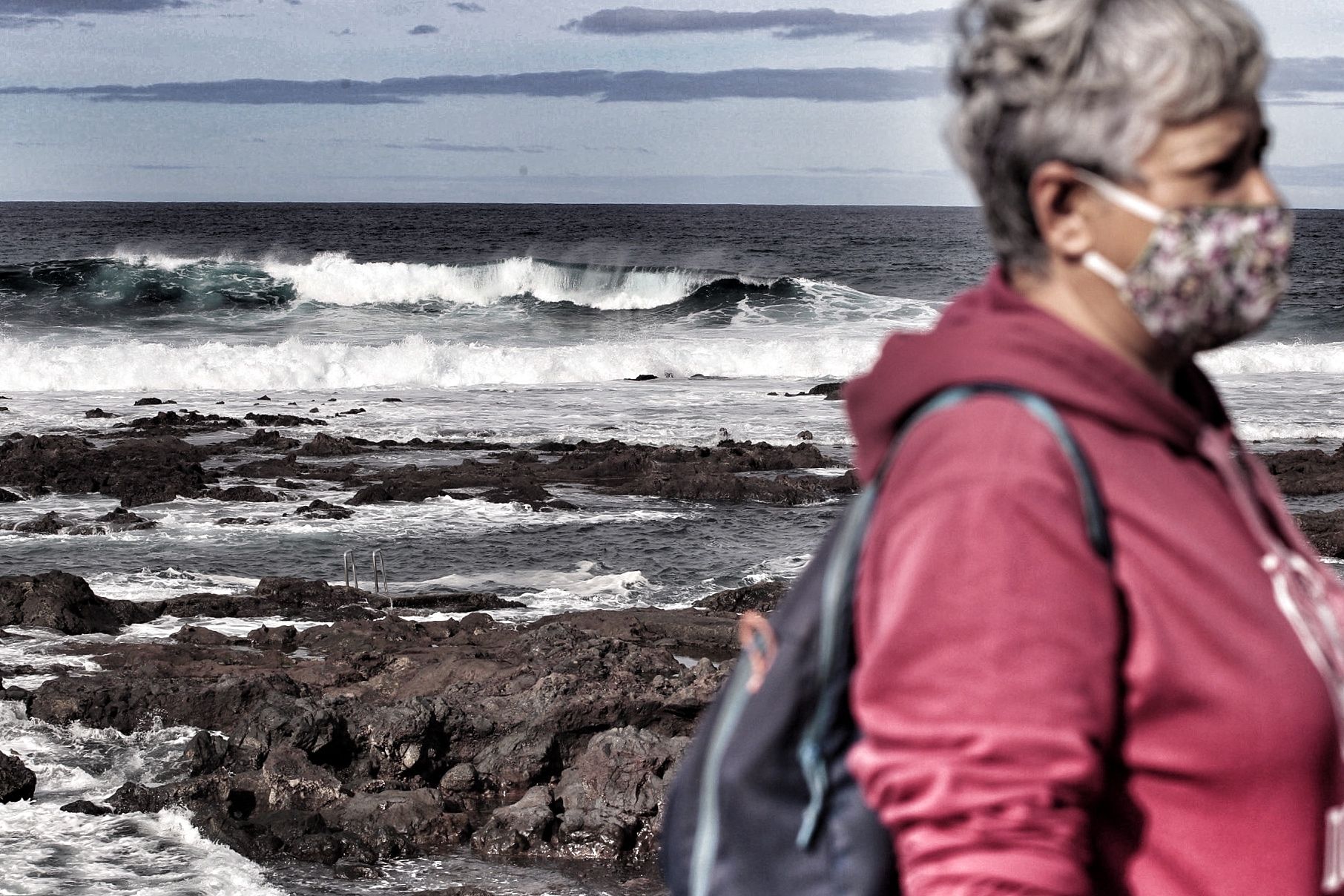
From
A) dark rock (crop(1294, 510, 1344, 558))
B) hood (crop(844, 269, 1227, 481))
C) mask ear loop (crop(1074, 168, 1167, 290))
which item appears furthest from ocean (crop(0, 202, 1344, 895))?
mask ear loop (crop(1074, 168, 1167, 290))

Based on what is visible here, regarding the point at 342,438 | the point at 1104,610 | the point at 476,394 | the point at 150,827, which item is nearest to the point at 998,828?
the point at 1104,610

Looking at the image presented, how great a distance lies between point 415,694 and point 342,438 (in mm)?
12868

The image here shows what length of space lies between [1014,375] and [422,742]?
20.0ft

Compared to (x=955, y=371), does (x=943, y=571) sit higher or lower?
lower

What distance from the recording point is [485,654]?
8484 mm

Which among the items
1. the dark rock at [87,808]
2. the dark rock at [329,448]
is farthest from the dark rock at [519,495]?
the dark rock at [87,808]

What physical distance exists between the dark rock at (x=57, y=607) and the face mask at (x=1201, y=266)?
9.62 meters

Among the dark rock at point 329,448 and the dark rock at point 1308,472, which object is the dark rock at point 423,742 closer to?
the dark rock at point 329,448

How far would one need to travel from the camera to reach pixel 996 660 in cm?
104

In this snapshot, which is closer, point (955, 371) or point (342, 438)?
point (955, 371)

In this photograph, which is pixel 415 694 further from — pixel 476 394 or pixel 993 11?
pixel 476 394

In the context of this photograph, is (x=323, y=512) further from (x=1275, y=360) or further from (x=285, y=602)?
(x=1275, y=360)

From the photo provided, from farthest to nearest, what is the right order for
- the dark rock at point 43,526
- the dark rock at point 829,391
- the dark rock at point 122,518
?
the dark rock at point 829,391, the dark rock at point 122,518, the dark rock at point 43,526

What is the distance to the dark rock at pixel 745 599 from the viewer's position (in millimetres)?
10961
